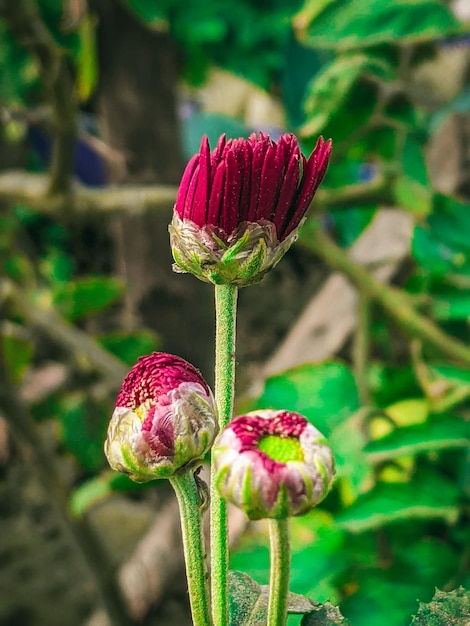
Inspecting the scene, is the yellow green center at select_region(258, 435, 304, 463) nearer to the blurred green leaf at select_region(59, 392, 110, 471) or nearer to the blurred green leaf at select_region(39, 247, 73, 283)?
the blurred green leaf at select_region(59, 392, 110, 471)

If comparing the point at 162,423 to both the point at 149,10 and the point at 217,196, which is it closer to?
the point at 217,196

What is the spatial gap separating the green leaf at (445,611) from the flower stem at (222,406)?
5 cm

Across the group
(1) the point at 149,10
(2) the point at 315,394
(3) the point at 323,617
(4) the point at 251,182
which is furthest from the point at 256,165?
(1) the point at 149,10

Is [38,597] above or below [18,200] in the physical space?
below

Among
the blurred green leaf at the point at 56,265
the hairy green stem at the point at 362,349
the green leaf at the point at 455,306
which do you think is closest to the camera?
the green leaf at the point at 455,306

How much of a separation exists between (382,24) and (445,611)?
1.81ft

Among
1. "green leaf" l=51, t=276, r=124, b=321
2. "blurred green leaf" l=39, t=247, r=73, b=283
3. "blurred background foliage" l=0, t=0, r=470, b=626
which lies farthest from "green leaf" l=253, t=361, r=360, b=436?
"blurred green leaf" l=39, t=247, r=73, b=283

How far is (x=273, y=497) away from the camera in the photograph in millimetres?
146

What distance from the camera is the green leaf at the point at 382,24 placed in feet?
2.03

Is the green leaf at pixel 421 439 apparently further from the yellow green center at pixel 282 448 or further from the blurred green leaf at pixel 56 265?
the blurred green leaf at pixel 56 265

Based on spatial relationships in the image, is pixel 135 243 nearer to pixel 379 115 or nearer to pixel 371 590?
pixel 379 115

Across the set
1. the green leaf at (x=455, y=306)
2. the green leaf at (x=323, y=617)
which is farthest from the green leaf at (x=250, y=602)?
the green leaf at (x=455, y=306)

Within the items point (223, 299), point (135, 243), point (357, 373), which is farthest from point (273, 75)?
point (223, 299)

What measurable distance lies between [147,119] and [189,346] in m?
0.40
